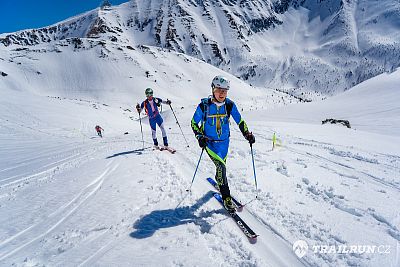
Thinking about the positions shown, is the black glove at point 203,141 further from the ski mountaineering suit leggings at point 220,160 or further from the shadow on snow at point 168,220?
the shadow on snow at point 168,220

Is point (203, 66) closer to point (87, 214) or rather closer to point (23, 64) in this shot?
point (23, 64)

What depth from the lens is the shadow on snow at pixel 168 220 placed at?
5.11 meters

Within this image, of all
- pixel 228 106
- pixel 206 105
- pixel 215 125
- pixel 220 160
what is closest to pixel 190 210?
pixel 220 160

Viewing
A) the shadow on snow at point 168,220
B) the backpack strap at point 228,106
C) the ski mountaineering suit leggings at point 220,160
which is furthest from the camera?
the backpack strap at point 228,106

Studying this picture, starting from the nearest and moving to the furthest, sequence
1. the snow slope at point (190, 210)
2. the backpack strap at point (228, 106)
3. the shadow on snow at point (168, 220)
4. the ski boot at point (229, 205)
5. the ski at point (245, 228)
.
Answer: the snow slope at point (190, 210) < the ski at point (245, 228) < the shadow on snow at point (168, 220) < the ski boot at point (229, 205) < the backpack strap at point (228, 106)

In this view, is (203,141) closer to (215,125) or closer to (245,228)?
(215,125)

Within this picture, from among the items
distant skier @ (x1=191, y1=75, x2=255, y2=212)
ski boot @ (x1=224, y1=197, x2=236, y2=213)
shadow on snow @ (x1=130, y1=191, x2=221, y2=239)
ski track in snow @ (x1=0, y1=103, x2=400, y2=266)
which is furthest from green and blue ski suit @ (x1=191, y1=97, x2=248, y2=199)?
ski track in snow @ (x1=0, y1=103, x2=400, y2=266)

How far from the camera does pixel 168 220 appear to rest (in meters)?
5.54

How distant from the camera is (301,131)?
18.5 m

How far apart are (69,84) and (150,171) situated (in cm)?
11038

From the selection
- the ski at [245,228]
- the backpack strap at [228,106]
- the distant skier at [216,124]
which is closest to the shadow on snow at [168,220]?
the ski at [245,228]

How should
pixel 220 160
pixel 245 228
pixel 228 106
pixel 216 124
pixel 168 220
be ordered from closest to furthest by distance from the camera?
1. pixel 245 228
2. pixel 168 220
3. pixel 220 160
4. pixel 216 124
5. pixel 228 106

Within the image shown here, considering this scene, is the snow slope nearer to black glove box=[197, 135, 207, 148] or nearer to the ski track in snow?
the ski track in snow

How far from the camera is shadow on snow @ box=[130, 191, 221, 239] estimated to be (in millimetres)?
5105
